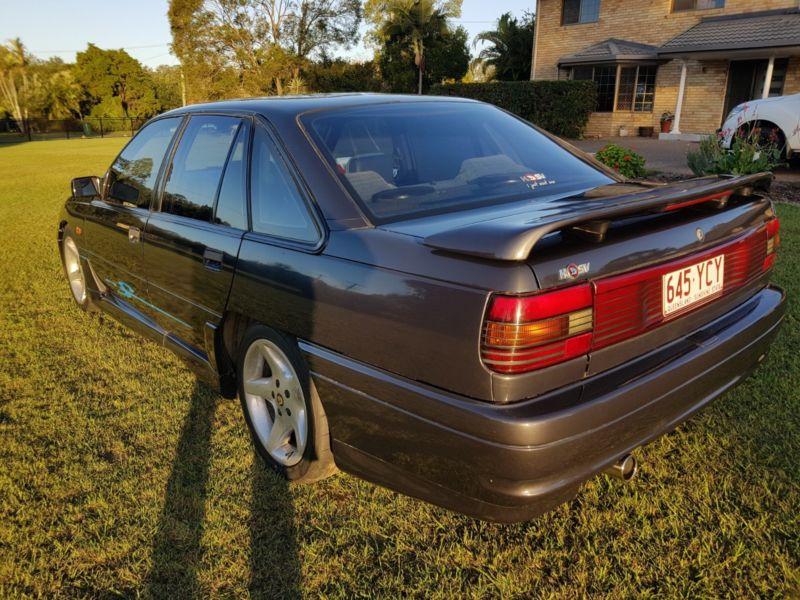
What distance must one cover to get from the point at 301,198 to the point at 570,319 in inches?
44.4

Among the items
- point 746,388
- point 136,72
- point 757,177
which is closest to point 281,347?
point 757,177

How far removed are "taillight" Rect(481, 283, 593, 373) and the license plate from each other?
40 cm

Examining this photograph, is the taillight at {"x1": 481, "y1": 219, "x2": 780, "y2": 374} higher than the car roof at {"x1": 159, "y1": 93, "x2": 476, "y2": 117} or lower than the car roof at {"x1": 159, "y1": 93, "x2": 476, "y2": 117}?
lower

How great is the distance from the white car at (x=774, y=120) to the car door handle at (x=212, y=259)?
1007 cm

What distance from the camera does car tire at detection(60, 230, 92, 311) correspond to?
4.87 m

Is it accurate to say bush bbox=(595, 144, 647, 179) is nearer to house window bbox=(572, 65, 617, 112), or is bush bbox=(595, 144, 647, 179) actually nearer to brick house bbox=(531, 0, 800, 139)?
brick house bbox=(531, 0, 800, 139)

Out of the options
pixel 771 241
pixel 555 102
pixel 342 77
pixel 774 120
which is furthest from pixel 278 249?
pixel 342 77

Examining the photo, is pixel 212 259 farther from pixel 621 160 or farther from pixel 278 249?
pixel 621 160

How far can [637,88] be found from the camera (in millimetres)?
22359

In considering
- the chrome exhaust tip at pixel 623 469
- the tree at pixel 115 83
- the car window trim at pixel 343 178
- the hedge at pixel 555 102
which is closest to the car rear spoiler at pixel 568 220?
the car window trim at pixel 343 178

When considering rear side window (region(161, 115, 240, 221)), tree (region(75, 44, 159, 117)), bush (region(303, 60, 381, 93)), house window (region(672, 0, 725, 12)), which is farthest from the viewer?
tree (region(75, 44, 159, 117))

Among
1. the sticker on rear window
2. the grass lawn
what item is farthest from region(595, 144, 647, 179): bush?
the sticker on rear window

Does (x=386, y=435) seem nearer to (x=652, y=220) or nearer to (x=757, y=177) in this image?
(x=652, y=220)

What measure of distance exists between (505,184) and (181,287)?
167cm
